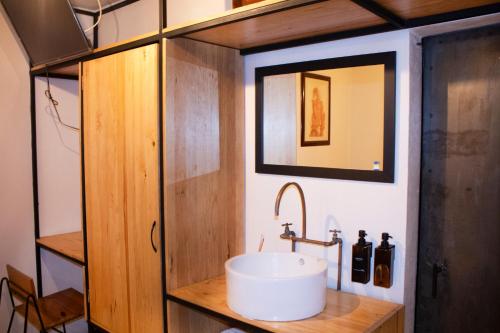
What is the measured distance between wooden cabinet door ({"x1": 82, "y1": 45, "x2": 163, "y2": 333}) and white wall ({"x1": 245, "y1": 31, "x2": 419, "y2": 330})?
0.51 m

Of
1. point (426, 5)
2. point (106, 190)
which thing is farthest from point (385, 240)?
point (106, 190)

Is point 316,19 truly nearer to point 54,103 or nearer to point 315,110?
point 315,110

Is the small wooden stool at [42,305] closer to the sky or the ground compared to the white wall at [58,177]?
closer to the ground

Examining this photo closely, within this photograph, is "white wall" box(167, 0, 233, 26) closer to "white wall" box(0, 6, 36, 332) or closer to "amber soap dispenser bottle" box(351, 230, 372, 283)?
"white wall" box(0, 6, 36, 332)

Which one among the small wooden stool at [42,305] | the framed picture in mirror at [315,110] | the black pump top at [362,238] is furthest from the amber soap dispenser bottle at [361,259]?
the small wooden stool at [42,305]

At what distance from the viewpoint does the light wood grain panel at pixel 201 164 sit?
1992mm

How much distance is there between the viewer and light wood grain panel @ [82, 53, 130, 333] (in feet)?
7.30

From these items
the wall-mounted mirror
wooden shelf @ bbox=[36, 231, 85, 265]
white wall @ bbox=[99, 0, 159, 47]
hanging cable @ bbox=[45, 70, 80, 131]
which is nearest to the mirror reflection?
the wall-mounted mirror

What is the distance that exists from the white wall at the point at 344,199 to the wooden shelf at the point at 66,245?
1048 millimetres

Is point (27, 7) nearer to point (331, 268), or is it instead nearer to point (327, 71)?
point (327, 71)

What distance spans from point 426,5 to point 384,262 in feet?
3.13

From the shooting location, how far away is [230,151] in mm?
2244

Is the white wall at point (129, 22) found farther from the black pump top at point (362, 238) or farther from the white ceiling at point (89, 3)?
the black pump top at point (362, 238)

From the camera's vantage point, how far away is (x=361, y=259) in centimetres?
181
